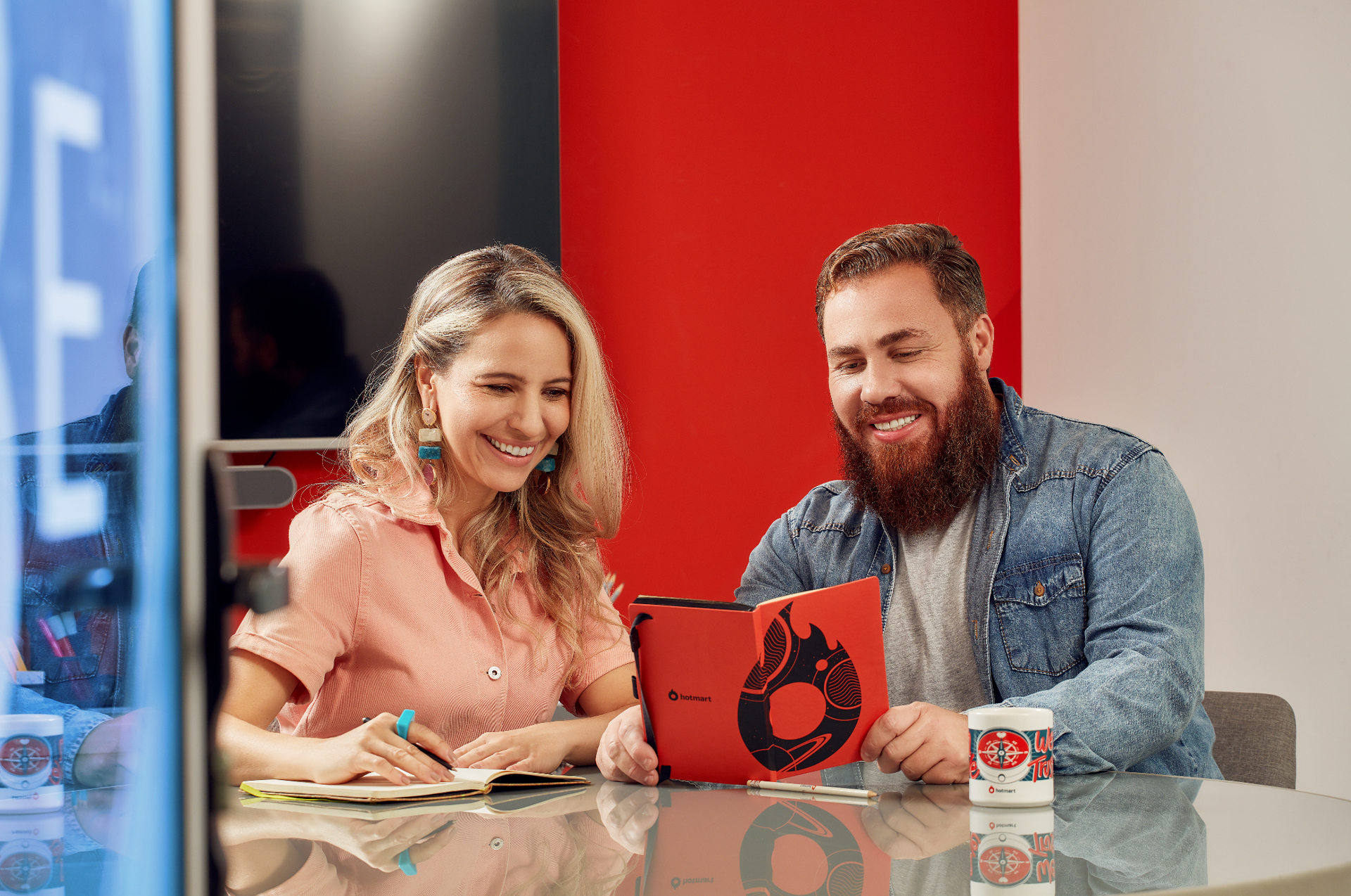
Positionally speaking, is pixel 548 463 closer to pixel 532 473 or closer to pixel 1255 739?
pixel 532 473

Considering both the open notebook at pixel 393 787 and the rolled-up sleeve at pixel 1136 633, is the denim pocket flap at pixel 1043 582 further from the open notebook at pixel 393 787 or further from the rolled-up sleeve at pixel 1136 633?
the open notebook at pixel 393 787

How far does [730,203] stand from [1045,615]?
1616 mm

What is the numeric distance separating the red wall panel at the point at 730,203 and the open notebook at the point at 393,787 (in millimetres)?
1535

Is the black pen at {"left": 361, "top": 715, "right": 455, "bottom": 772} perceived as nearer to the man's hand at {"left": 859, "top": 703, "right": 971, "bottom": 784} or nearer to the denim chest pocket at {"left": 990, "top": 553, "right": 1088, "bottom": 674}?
the man's hand at {"left": 859, "top": 703, "right": 971, "bottom": 784}

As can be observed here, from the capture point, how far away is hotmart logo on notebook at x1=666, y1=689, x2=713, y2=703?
1320 millimetres

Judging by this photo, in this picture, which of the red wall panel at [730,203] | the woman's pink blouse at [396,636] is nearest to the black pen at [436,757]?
the woman's pink blouse at [396,636]

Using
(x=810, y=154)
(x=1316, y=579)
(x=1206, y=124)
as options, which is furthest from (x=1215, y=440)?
(x=810, y=154)

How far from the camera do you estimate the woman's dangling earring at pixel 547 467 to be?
2.04m

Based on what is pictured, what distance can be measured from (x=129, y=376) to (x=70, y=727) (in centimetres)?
9

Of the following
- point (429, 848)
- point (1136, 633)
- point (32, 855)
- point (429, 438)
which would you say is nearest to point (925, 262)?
point (1136, 633)

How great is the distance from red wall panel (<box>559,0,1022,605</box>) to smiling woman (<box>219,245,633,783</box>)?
2.57 ft

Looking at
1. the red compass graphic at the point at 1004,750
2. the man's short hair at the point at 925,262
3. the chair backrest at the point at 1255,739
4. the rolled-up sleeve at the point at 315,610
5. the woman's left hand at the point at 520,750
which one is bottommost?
the chair backrest at the point at 1255,739

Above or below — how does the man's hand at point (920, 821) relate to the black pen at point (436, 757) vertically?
above

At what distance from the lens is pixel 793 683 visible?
129 centimetres
